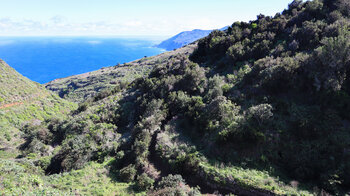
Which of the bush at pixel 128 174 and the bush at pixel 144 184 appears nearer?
the bush at pixel 144 184

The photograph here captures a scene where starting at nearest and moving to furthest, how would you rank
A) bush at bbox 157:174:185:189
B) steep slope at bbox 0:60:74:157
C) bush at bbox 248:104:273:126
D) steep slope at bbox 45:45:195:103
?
bush at bbox 157:174:185:189, bush at bbox 248:104:273:126, steep slope at bbox 0:60:74:157, steep slope at bbox 45:45:195:103

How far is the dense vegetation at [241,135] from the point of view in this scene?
13727mm

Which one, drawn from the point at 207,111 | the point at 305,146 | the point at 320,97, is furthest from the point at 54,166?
the point at 320,97

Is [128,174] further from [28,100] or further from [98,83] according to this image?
[98,83]

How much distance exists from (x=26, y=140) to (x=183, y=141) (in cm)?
2762

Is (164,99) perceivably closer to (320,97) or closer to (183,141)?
(183,141)

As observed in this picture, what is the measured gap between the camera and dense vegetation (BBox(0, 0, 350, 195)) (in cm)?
1373

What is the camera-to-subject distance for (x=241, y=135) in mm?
15875

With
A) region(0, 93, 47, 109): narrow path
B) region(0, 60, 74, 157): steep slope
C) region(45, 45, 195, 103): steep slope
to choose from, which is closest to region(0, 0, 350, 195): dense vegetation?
region(0, 60, 74, 157): steep slope

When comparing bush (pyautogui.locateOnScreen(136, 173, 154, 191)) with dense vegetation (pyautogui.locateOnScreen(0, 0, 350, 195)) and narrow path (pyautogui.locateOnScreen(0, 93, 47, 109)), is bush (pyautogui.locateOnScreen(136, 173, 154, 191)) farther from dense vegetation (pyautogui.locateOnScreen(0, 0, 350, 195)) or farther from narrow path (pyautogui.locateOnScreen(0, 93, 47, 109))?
narrow path (pyautogui.locateOnScreen(0, 93, 47, 109))

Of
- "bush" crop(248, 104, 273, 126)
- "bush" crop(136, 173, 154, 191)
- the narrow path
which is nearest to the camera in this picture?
"bush" crop(136, 173, 154, 191)

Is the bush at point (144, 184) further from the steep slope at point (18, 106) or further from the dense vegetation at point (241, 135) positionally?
the steep slope at point (18, 106)

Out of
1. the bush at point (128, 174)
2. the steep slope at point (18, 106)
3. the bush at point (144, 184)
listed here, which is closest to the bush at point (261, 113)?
the bush at point (144, 184)

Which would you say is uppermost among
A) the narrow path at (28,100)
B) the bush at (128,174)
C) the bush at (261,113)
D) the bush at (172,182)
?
the bush at (261,113)
